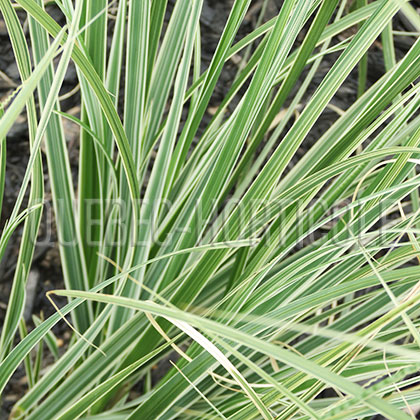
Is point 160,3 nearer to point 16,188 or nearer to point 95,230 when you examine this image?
point 95,230

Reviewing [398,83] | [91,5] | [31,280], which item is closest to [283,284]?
[398,83]

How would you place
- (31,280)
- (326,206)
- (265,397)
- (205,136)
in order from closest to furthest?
(265,397) < (326,206) < (205,136) < (31,280)

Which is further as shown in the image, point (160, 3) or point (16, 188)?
point (16, 188)

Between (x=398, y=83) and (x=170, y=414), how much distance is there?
45cm

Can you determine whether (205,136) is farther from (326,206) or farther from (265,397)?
(265,397)

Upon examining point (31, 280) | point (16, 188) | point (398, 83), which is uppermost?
point (398, 83)

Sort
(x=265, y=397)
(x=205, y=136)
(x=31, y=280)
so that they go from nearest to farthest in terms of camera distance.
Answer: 1. (x=265, y=397)
2. (x=205, y=136)
3. (x=31, y=280)

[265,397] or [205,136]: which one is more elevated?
[205,136]

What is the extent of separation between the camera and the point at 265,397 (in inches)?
18.1

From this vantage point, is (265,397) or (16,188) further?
(16,188)

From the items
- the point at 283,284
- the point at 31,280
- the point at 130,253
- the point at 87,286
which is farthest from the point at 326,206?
the point at 31,280

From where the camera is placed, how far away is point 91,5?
536 mm

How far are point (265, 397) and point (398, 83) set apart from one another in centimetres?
32


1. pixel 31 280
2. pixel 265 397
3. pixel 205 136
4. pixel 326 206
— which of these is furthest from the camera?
pixel 31 280
